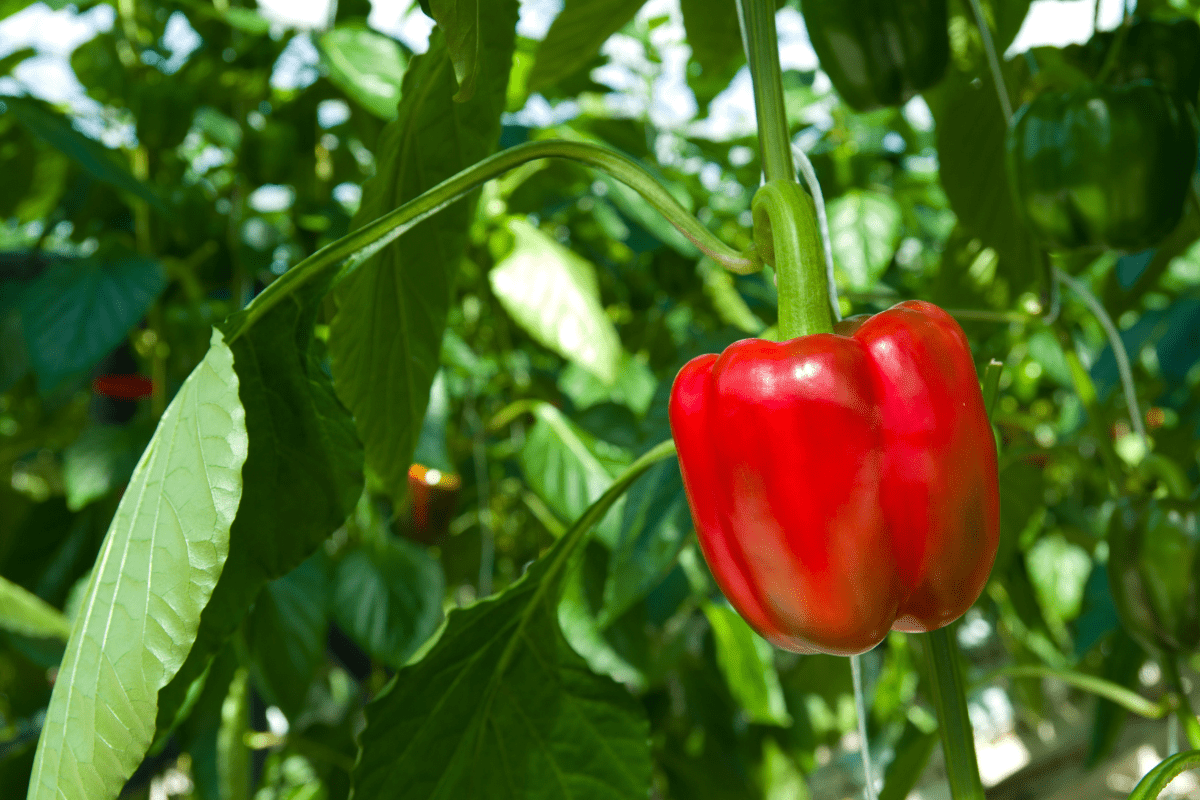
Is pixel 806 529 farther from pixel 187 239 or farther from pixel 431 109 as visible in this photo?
pixel 187 239

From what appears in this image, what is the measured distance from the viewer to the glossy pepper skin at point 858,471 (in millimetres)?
220

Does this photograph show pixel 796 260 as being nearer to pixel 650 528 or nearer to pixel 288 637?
pixel 650 528

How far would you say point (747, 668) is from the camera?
2.65ft

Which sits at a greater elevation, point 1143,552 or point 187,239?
point 187,239

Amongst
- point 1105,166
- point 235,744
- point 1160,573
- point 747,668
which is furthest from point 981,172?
point 235,744

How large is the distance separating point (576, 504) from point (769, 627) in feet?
1.45

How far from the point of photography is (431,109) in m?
0.34

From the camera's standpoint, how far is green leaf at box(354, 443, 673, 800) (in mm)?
326

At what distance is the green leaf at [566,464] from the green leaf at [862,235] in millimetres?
251

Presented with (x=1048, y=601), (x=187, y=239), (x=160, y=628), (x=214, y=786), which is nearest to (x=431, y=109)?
(x=160, y=628)

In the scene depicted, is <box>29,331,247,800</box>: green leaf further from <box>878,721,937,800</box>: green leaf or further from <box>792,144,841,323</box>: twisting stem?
<box>878,721,937,800</box>: green leaf

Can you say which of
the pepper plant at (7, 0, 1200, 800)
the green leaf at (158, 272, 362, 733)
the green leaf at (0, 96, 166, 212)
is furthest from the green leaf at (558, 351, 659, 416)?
the green leaf at (158, 272, 362, 733)

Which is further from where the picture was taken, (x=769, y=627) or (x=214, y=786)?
(x=214, y=786)

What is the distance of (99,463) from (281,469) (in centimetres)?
43
